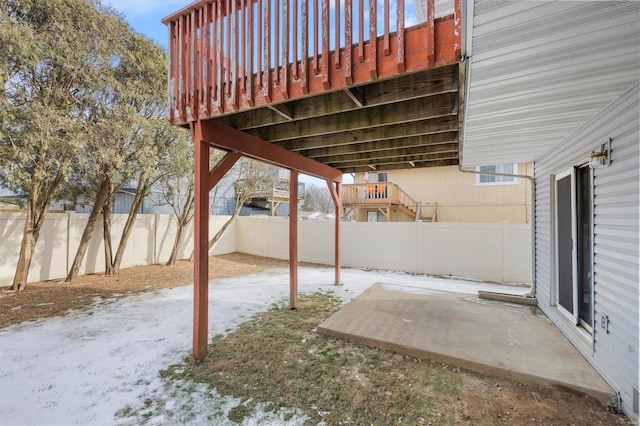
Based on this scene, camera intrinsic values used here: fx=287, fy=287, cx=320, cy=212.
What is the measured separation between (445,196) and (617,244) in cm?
866

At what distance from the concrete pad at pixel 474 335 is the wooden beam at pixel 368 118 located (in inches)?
93.4

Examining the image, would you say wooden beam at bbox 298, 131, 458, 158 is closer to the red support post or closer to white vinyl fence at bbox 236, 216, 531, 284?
the red support post

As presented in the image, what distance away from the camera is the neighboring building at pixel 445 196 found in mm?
9422

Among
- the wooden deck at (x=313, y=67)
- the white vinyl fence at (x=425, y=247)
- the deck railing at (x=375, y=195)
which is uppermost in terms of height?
the wooden deck at (x=313, y=67)

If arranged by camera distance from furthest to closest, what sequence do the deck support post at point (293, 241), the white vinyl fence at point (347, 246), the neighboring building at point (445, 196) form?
the neighboring building at point (445, 196)
the white vinyl fence at point (347, 246)
the deck support post at point (293, 241)

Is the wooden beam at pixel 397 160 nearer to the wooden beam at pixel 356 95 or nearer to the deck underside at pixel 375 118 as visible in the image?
the deck underside at pixel 375 118

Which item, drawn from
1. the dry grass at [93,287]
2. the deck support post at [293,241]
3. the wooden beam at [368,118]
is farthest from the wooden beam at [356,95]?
the dry grass at [93,287]

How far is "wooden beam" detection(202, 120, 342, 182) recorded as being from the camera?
309cm

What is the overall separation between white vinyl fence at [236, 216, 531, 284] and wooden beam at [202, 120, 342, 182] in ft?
12.7

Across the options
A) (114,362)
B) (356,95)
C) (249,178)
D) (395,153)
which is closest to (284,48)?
(356,95)

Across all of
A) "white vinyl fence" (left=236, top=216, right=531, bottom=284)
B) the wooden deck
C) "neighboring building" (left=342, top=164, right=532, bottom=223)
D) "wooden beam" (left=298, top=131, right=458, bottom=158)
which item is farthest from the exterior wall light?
"neighboring building" (left=342, top=164, right=532, bottom=223)

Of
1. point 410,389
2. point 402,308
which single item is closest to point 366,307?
point 402,308

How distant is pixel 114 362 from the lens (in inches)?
117

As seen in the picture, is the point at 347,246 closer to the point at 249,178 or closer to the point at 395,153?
the point at 249,178
